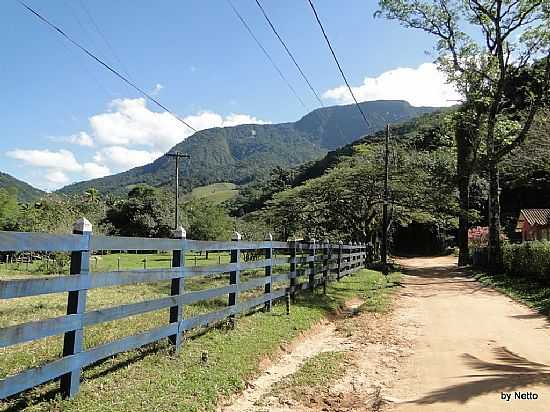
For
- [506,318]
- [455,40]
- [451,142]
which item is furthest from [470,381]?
[451,142]

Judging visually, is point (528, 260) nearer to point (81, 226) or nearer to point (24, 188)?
point (81, 226)

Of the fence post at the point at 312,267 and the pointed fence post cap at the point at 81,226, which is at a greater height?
the pointed fence post cap at the point at 81,226

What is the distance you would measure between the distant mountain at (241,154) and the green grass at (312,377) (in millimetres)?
96281

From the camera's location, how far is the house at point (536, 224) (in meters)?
41.0

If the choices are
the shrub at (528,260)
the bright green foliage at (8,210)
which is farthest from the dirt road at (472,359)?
the bright green foliage at (8,210)

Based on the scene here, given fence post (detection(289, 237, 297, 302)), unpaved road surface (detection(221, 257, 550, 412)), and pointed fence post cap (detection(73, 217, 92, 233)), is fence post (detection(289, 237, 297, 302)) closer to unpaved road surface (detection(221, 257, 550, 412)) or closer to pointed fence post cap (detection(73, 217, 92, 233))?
unpaved road surface (detection(221, 257, 550, 412))

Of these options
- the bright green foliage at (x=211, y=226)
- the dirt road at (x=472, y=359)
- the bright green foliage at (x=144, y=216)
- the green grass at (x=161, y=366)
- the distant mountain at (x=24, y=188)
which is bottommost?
the dirt road at (x=472, y=359)

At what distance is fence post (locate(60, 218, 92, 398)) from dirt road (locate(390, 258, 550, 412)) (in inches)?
124

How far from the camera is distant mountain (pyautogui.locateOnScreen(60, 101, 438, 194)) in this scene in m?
124

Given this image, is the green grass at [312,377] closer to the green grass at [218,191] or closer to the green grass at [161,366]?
the green grass at [161,366]

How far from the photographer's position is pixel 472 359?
701cm

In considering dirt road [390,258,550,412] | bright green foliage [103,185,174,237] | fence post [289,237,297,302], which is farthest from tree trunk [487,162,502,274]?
bright green foliage [103,185,174,237]

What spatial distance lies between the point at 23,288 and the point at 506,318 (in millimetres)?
10364

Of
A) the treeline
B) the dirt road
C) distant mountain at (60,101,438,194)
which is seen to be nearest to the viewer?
the dirt road
